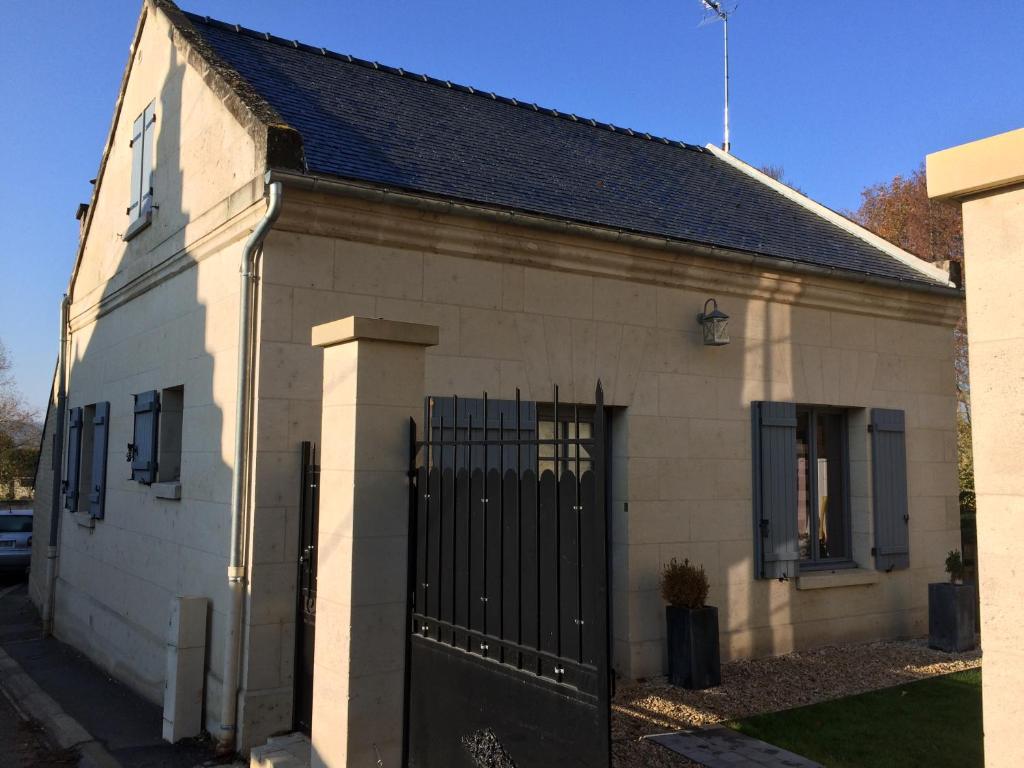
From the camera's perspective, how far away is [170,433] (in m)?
7.78

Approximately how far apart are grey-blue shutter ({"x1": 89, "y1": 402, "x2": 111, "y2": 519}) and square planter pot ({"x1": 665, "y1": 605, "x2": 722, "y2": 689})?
6.26 metres

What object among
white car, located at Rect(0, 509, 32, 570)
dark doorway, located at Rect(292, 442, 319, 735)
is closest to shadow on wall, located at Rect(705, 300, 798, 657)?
dark doorway, located at Rect(292, 442, 319, 735)

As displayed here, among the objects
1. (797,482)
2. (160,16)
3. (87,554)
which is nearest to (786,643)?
(797,482)

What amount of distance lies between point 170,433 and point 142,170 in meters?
3.15

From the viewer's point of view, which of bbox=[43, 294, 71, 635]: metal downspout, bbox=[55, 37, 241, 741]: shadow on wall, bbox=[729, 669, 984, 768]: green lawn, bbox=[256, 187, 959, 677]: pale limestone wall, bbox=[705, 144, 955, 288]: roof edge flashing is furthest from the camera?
bbox=[43, 294, 71, 635]: metal downspout

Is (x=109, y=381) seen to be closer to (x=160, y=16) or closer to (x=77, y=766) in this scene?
(x=160, y=16)

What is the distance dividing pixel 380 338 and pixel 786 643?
19.3 ft

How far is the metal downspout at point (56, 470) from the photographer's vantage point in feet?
35.5

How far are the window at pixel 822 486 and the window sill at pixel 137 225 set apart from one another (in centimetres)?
700

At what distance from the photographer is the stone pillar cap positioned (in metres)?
4.08

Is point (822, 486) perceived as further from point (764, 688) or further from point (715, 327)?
point (764, 688)

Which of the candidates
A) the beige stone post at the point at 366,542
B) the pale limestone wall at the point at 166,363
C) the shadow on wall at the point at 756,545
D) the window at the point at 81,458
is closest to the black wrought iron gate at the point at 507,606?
the beige stone post at the point at 366,542

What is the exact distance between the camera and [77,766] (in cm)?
570

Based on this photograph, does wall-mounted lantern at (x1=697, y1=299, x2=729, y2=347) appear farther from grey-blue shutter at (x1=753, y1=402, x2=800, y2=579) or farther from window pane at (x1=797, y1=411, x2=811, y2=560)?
window pane at (x1=797, y1=411, x2=811, y2=560)
